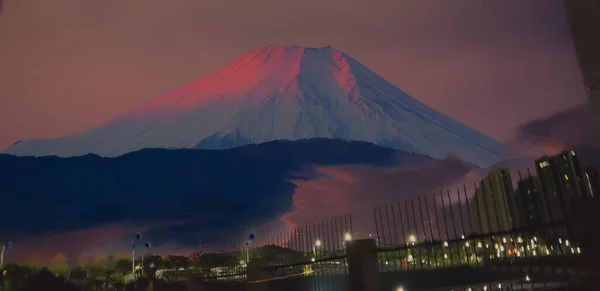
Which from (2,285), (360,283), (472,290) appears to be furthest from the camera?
(2,285)

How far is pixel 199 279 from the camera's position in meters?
10.3

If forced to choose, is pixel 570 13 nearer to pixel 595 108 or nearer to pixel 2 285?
pixel 595 108

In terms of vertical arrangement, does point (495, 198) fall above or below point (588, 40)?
above

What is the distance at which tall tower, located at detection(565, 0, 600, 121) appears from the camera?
3.01 metres

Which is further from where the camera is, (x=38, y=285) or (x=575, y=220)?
(x=38, y=285)

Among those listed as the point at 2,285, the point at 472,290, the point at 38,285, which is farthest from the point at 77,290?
the point at 472,290

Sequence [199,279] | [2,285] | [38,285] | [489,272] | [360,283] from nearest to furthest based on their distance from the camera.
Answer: [360,283]
[199,279]
[38,285]
[489,272]
[2,285]

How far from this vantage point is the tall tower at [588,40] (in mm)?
3006

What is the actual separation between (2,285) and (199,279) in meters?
14.2

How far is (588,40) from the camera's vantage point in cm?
307

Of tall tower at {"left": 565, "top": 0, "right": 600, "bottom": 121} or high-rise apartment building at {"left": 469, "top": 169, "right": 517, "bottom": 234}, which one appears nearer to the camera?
tall tower at {"left": 565, "top": 0, "right": 600, "bottom": 121}

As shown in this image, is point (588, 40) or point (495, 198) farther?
point (495, 198)

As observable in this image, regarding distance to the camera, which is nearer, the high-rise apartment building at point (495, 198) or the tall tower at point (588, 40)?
the tall tower at point (588, 40)

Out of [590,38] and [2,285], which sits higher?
Answer: [590,38]
